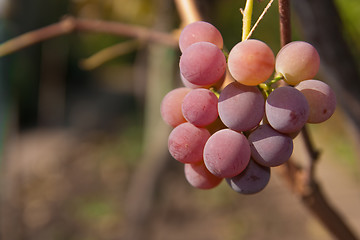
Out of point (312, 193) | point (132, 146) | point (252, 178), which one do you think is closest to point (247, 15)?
point (252, 178)

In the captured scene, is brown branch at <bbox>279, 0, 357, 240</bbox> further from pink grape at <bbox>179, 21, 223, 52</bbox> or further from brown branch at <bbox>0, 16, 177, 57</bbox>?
brown branch at <bbox>0, 16, 177, 57</bbox>

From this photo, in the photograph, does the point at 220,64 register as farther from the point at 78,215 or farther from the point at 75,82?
the point at 75,82

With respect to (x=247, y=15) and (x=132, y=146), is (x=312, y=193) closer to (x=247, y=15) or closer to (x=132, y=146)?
(x=247, y=15)

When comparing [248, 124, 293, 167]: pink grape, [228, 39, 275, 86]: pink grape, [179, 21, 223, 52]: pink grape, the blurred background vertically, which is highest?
[179, 21, 223, 52]: pink grape

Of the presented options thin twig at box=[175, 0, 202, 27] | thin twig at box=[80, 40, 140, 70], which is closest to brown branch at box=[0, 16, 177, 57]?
thin twig at box=[80, 40, 140, 70]

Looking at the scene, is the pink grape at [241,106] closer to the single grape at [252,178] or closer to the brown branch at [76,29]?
the single grape at [252,178]

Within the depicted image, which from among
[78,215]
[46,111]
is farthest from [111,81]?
[78,215]
